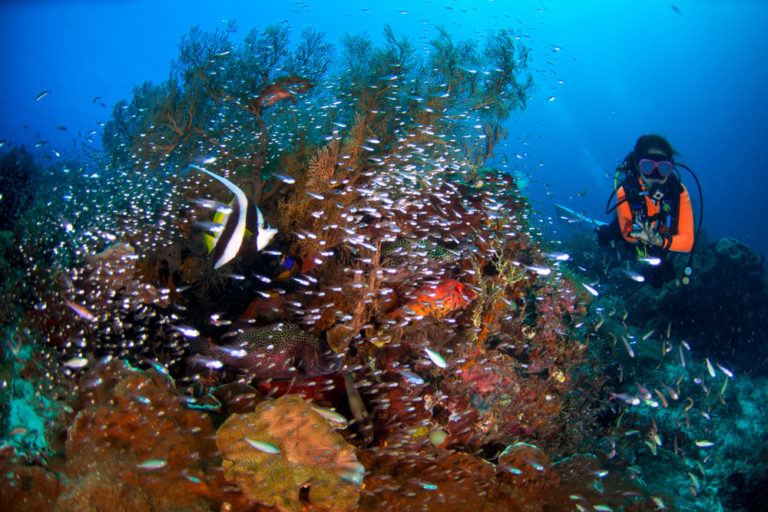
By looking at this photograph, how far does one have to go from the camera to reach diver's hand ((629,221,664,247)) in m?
7.86

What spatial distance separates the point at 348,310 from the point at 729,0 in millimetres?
160123

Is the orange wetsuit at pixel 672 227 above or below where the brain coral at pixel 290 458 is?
above

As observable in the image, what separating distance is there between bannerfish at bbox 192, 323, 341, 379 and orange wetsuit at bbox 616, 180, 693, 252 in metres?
7.46

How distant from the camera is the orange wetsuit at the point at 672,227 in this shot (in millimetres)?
7949

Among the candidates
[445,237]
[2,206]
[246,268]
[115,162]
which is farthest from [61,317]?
[2,206]

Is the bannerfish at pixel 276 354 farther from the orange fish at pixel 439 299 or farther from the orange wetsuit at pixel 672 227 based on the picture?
the orange wetsuit at pixel 672 227

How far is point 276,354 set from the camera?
4391mm

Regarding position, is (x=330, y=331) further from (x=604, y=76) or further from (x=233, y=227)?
(x=604, y=76)

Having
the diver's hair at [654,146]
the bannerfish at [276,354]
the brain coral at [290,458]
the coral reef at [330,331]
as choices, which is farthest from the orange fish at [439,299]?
the diver's hair at [654,146]

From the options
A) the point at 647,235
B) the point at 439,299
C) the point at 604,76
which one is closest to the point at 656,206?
the point at 647,235

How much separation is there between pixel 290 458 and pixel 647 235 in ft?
27.8

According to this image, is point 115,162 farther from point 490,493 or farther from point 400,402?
point 490,493

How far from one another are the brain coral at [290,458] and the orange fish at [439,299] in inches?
89.5

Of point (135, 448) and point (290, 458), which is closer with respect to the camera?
point (135, 448)
